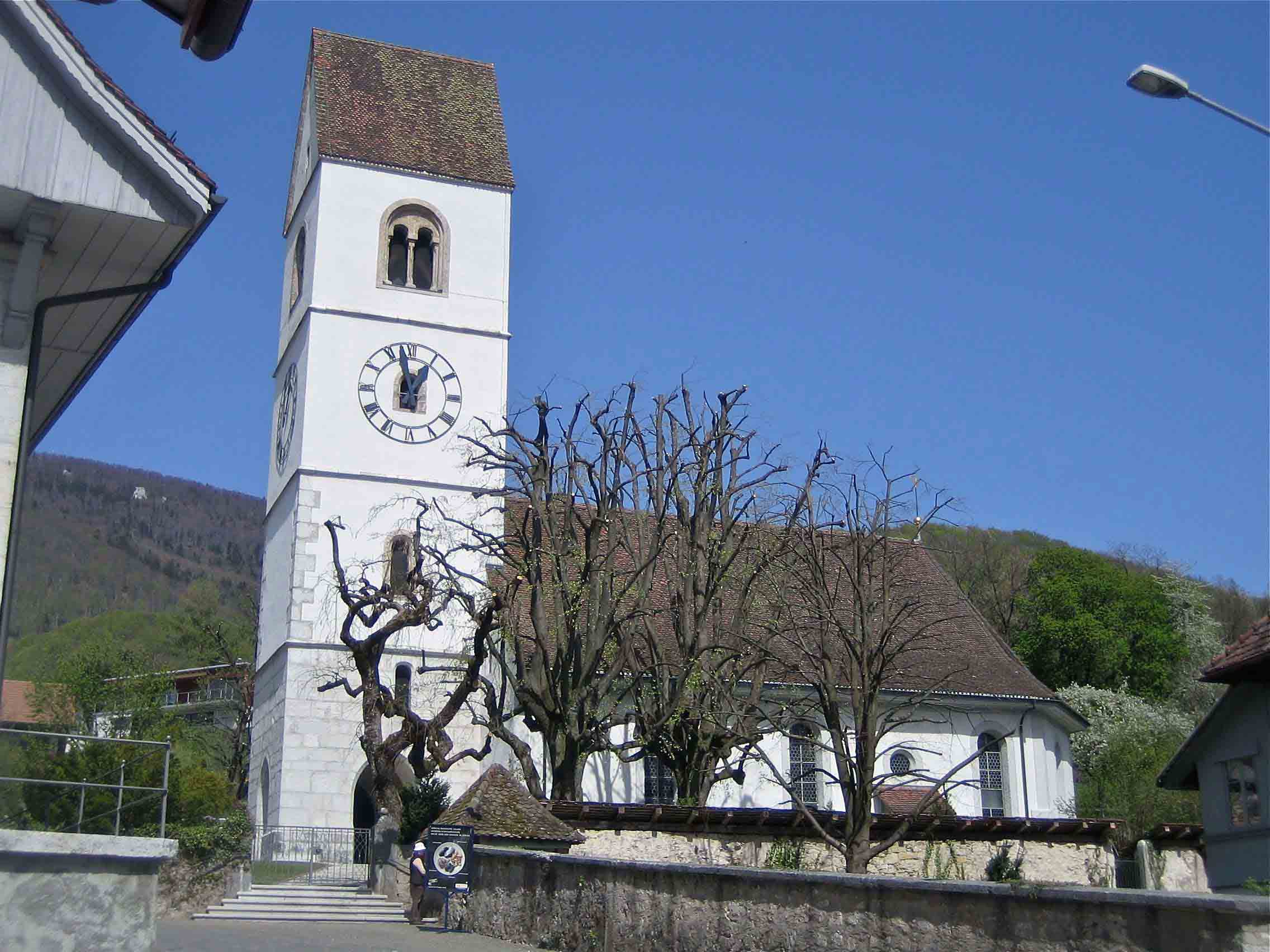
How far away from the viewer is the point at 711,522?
99.2ft

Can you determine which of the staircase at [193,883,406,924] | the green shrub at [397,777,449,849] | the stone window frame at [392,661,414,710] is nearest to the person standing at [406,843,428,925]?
the staircase at [193,883,406,924]

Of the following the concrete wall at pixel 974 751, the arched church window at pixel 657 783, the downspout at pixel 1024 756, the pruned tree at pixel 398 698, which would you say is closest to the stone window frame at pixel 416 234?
the pruned tree at pixel 398 698

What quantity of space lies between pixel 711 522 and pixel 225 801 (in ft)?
60.5

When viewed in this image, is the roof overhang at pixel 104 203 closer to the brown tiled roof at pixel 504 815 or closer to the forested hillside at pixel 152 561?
the brown tiled roof at pixel 504 815

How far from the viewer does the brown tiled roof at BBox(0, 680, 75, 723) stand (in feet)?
140

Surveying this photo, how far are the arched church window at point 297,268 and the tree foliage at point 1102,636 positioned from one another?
32.1 m

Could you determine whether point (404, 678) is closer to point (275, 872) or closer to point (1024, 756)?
point (275, 872)

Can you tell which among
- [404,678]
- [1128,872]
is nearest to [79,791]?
[1128,872]

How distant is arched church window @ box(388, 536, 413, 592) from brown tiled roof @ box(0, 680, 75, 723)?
34.3 feet

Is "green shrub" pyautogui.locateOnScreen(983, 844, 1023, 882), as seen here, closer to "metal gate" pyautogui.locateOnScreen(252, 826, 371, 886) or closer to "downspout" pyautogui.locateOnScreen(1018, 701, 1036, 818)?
"metal gate" pyautogui.locateOnScreen(252, 826, 371, 886)

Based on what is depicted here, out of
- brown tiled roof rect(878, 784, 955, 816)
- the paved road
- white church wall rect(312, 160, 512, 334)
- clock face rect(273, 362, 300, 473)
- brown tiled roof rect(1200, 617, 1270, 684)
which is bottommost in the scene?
the paved road

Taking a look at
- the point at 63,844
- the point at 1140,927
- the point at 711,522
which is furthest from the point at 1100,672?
the point at 63,844

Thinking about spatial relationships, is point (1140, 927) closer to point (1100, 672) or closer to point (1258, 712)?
point (1258, 712)

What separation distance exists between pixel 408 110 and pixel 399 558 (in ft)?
42.0
